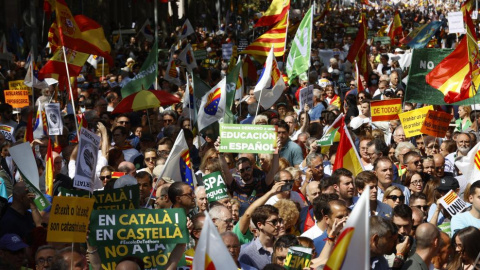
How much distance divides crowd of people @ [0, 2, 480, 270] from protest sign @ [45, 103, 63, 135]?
0.50ft

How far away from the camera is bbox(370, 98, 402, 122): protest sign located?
46.1 feet

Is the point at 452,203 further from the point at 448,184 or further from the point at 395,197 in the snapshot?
the point at 448,184

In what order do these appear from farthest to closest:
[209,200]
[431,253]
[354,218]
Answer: [209,200]
[431,253]
[354,218]

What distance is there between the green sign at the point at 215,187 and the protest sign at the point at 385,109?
16.4 ft

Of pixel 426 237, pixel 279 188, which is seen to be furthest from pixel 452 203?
pixel 426 237

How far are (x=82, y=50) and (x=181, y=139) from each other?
459 cm

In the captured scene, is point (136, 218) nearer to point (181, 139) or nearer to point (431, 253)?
point (431, 253)

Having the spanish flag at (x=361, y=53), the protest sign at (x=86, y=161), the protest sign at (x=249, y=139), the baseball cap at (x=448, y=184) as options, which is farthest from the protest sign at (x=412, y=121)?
the spanish flag at (x=361, y=53)

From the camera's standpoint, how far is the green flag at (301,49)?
16.7 meters

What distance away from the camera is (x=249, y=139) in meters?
10.6

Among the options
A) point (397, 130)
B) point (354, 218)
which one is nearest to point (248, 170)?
point (397, 130)

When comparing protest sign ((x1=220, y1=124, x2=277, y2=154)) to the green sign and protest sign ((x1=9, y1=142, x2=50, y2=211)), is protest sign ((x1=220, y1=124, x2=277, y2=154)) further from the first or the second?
protest sign ((x1=9, y1=142, x2=50, y2=211))

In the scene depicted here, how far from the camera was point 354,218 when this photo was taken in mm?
5180

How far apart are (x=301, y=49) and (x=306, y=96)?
1.15m
